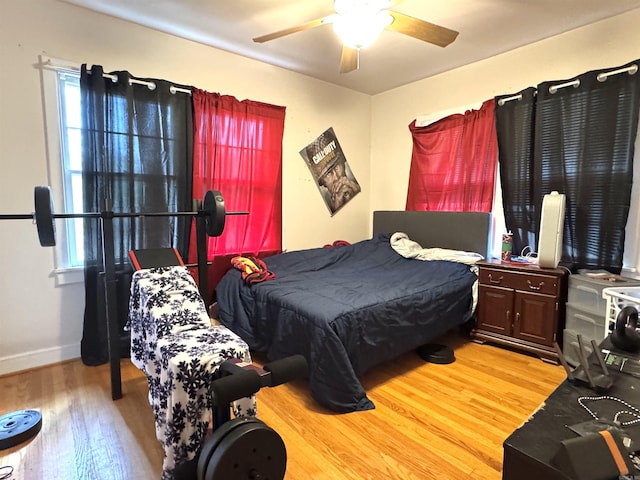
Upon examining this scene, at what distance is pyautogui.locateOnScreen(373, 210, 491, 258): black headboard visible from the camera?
3480 millimetres

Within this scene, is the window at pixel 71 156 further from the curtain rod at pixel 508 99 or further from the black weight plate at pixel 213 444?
the curtain rod at pixel 508 99

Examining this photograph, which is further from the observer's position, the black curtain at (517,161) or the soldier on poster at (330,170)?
the soldier on poster at (330,170)

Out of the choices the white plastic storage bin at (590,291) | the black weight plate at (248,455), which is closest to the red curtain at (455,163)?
the white plastic storage bin at (590,291)

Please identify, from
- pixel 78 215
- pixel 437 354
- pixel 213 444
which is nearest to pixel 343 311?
pixel 437 354

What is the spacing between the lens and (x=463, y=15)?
2732 millimetres

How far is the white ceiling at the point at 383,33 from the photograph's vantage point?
2586 millimetres

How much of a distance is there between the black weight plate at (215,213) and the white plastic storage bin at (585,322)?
264 cm

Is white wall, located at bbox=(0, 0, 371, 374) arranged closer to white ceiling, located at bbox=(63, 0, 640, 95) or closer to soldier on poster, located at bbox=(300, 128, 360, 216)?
white ceiling, located at bbox=(63, 0, 640, 95)

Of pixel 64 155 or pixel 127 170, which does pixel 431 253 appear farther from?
pixel 64 155

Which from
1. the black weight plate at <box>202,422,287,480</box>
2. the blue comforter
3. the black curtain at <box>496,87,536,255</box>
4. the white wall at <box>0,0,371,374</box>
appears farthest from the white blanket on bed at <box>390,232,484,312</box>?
the black weight plate at <box>202,422,287,480</box>

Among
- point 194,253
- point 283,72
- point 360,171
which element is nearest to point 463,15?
point 283,72

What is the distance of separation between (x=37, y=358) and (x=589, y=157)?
179 inches

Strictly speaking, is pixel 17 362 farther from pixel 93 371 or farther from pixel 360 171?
pixel 360 171

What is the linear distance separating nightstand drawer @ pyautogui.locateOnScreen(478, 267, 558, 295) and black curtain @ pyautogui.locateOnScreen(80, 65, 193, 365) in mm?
2663
